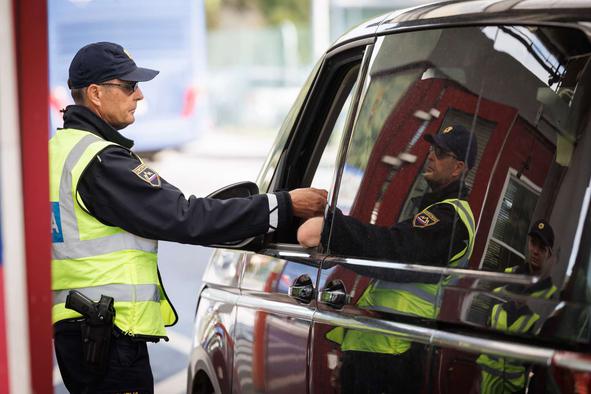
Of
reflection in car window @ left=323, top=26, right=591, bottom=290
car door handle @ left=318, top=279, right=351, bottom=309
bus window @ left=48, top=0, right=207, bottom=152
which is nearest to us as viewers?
reflection in car window @ left=323, top=26, right=591, bottom=290

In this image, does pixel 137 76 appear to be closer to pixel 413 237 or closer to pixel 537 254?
pixel 413 237

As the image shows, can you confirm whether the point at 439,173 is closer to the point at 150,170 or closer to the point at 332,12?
the point at 150,170

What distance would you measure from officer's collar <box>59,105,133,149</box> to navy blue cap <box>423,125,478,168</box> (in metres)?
1.20

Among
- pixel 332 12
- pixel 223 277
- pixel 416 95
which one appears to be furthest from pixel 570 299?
pixel 332 12

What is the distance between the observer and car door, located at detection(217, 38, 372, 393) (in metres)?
3.44

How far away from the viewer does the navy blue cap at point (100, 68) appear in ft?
12.7

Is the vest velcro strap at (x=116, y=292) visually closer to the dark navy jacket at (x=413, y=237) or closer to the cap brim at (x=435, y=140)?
the dark navy jacket at (x=413, y=237)

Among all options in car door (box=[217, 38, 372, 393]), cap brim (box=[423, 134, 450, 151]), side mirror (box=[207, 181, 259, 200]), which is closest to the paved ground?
car door (box=[217, 38, 372, 393])

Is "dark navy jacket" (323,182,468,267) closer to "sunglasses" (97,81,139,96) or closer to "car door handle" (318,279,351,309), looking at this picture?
"car door handle" (318,279,351,309)

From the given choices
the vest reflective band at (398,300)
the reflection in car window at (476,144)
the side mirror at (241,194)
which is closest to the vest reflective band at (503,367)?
Answer: the reflection in car window at (476,144)

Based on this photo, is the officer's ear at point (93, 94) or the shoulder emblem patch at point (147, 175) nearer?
the shoulder emblem patch at point (147, 175)

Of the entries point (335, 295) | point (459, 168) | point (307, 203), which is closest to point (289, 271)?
point (307, 203)

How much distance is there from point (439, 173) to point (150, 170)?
3.59ft

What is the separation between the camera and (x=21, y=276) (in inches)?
84.4
